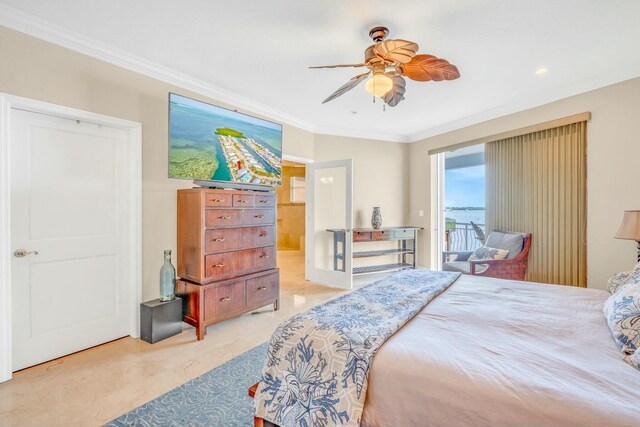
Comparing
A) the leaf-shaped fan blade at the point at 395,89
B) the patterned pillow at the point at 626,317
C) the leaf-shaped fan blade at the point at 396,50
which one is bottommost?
the patterned pillow at the point at 626,317

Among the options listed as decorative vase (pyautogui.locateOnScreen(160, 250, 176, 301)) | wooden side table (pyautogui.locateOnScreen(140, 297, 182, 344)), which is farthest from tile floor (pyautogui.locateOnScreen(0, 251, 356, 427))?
decorative vase (pyautogui.locateOnScreen(160, 250, 176, 301))

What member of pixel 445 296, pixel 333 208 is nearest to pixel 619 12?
pixel 445 296

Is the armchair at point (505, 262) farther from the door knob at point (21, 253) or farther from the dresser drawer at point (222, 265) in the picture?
the door knob at point (21, 253)

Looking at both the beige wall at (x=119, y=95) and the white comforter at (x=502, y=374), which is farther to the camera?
the beige wall at (x=119, y=95)

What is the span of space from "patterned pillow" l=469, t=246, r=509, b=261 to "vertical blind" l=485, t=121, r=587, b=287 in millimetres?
380

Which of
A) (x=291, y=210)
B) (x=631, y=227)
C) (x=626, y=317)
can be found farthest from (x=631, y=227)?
(x=291, y=210)

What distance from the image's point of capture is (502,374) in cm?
110

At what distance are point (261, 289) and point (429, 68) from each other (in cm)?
277

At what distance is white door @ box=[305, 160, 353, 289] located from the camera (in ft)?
15.8

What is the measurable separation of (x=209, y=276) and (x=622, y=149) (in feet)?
14.3

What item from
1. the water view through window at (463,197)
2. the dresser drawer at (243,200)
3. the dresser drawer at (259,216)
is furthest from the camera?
the water view through window at (463,197)

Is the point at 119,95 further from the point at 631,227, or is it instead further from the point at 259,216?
the point at 631,227

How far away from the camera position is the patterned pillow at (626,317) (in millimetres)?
1248

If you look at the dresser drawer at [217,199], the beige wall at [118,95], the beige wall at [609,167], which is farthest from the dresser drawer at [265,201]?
the beige wall at [609,167]
